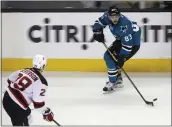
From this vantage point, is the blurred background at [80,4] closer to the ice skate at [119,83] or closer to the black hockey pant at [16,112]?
the ice skate at [119,83]

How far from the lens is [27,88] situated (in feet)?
9.54

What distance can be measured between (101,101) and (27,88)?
4.64 ft

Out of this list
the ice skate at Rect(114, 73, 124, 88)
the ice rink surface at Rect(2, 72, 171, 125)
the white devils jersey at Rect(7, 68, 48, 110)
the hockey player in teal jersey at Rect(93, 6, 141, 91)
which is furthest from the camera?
the ice skate at Rect(114, 73, 124, 88)

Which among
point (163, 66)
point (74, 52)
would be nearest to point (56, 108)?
point (74, 52)

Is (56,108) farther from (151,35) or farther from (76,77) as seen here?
(151,35)

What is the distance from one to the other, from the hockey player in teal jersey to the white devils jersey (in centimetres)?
143

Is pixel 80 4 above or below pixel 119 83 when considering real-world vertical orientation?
above

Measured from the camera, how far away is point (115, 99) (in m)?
4.27

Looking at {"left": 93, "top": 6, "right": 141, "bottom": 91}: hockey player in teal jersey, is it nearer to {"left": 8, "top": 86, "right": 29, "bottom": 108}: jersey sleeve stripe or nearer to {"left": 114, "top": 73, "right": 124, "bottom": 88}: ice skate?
{"left": 114, "top": 73, "right": 124, "bottom": 88}: ice skate

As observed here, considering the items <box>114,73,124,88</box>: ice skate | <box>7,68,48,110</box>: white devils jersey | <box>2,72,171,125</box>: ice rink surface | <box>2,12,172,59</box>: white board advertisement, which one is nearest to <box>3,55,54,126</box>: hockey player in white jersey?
<box>7,68,48,110</box>: white devils jersey

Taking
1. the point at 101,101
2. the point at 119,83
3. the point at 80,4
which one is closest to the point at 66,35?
the point at 80,4

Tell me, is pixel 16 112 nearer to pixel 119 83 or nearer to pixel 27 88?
pixel 27 88

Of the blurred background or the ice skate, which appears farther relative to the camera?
the blurred background

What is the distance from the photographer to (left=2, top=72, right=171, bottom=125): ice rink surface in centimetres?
371
